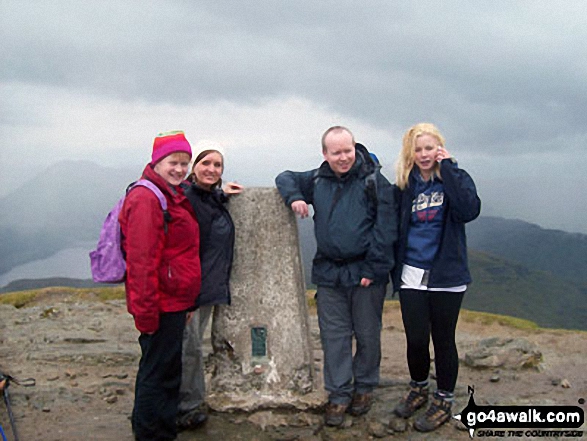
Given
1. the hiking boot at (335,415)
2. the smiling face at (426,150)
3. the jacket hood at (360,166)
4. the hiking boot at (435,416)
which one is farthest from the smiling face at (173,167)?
the hiking boot at (435,416)

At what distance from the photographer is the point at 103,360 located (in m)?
11.9

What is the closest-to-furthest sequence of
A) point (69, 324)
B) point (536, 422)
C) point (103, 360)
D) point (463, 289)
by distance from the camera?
point (463, 289) → point (536, 422) → point (103, 360) → point (69, 324)

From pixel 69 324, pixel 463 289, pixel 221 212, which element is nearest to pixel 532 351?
pixel 463 289

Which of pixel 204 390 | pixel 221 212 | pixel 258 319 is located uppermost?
pixel 221 212

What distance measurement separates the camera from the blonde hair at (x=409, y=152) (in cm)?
663

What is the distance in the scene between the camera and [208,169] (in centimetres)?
677

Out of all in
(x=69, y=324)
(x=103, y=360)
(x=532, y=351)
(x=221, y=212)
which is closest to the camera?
(x=221, y=212)

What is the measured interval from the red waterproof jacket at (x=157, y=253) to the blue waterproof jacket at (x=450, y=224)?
8.68ft

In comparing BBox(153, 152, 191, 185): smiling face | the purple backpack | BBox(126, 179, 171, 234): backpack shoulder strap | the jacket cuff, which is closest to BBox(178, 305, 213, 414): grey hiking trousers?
the jacket cuff

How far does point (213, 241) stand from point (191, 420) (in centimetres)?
250

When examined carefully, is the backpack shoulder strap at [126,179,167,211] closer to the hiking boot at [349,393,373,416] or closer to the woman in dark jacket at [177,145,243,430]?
the woman in dark jacket at [177,145,243,430]

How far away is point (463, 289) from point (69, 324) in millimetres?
12640

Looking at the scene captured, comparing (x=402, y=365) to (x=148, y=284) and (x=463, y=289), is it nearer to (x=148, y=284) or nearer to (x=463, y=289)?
(x=463, y=289)

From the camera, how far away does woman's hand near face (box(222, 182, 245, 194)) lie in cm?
759
